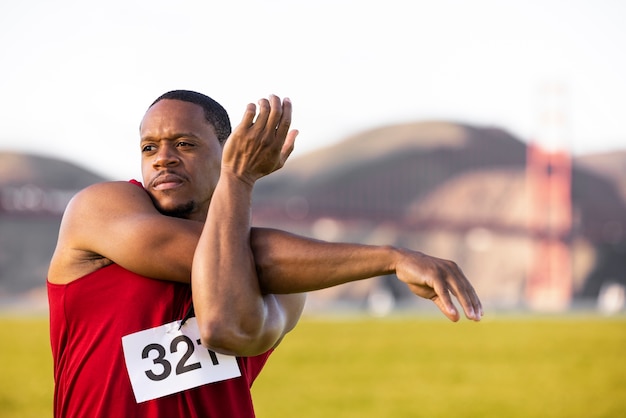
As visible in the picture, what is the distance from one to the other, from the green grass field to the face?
22.2 feet

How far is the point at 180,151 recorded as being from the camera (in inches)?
99.4

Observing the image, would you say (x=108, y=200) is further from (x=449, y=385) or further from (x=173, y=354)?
(x=449, y=385)

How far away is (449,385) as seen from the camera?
12.0 m

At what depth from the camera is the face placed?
2510 mm

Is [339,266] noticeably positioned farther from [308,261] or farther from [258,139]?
[258,139]

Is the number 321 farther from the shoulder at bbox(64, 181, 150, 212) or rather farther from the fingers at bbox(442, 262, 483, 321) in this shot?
the fingers at bbox(442, 262, 483, 321)

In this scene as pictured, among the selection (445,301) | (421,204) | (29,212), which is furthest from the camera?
(421,204)

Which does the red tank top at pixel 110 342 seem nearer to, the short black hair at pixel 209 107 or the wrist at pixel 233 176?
the wrist at pixel 233 176

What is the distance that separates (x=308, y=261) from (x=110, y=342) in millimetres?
519

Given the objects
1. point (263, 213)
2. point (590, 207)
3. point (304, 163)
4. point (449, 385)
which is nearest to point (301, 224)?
point (263, 213)

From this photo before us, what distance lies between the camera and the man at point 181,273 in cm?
228

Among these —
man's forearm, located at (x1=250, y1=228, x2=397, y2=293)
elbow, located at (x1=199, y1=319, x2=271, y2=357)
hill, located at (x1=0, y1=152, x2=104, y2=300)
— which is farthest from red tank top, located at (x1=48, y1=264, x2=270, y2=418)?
hill, located at (x1=0, y1=152, x2=104, y2=300)

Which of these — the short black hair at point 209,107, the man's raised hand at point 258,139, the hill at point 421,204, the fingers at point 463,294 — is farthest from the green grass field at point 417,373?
the hill at point 421,204

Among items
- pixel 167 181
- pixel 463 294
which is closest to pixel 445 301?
pixel 463 294
